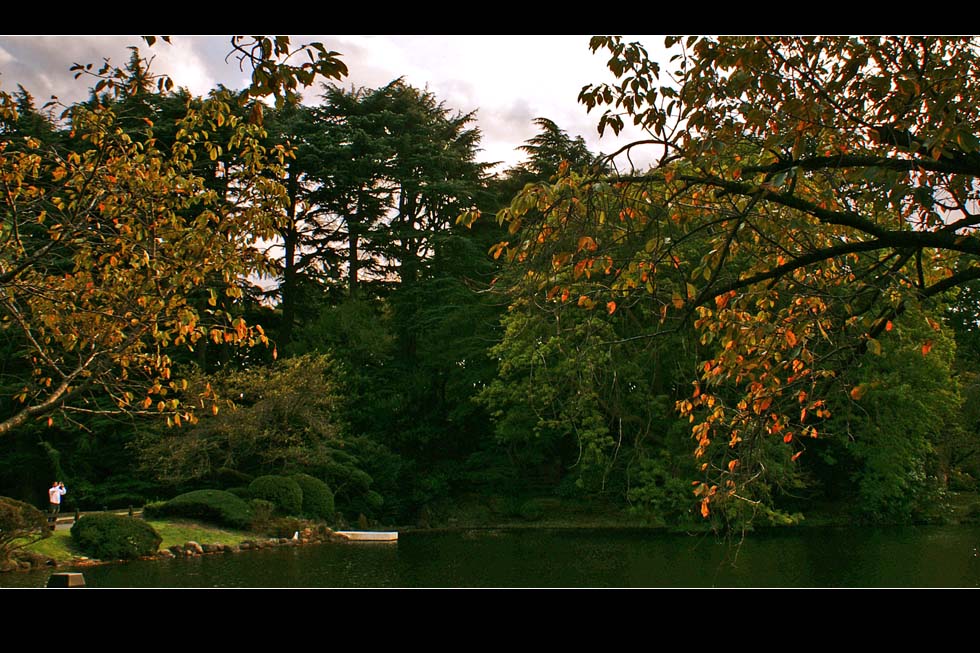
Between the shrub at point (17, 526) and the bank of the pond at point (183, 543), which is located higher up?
the shrub at point (17, 526)

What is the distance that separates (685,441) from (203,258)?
527 inches

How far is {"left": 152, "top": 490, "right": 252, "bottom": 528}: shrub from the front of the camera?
14.4 metres

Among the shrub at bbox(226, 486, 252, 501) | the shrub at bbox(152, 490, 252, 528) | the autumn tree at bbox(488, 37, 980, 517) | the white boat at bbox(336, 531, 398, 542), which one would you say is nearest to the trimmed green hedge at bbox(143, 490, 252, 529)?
the shrub at bbox(152, 490, 252, 528)

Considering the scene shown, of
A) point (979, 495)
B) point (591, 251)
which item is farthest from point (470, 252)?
point (591, 251)

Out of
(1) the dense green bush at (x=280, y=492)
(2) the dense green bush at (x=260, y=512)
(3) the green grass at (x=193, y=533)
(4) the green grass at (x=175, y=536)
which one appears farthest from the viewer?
(1) the dense green bush at (x=280, y=492)

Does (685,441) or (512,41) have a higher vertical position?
(512,41)

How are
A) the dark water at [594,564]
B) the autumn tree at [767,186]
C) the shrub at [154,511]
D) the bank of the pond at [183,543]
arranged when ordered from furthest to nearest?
the shrub at [154,511] → the bank of the pond at [183,543] → the dark water at [594,564] → the autumn tree at [767,186]

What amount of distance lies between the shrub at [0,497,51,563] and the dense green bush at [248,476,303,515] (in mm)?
4729

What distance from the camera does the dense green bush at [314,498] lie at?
636 inches

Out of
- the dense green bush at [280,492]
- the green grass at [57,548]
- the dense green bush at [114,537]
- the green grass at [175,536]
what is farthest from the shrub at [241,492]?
the green grass at [57,548]

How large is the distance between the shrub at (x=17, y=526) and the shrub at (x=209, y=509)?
324 cm

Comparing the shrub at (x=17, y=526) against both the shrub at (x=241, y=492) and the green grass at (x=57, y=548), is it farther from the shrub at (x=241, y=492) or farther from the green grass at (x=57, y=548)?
the shrub at (x=241, y=492)

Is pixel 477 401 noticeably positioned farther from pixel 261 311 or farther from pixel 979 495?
pixel 979 495
